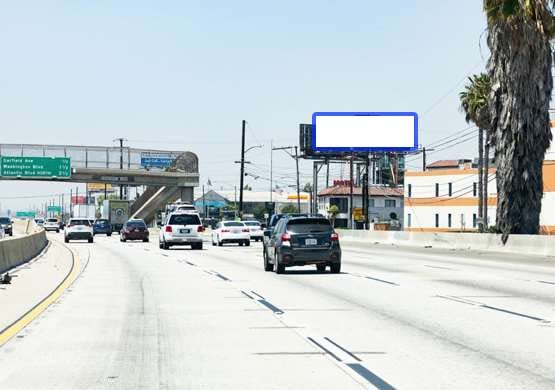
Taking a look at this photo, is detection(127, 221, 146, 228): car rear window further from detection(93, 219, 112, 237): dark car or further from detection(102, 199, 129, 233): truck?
detection(102, 199, 129, 233): truck

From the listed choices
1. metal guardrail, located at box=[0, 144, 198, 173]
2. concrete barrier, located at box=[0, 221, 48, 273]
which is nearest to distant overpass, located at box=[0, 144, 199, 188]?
metal guardrail, located at box=[0, 144, 198, 173]

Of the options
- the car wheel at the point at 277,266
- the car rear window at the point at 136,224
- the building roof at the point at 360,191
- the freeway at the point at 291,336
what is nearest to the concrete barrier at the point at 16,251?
the freeway at the point at 291,336

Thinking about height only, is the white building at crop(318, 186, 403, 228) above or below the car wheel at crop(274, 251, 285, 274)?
above

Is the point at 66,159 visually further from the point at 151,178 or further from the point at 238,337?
the point at 238,337

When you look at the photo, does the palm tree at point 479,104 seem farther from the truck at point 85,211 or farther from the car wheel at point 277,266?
the truck at point 85,211

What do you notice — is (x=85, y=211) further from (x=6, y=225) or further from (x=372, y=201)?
(x=6, y=225)

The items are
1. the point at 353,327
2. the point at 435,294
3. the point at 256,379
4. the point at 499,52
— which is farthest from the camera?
the point at 499,52

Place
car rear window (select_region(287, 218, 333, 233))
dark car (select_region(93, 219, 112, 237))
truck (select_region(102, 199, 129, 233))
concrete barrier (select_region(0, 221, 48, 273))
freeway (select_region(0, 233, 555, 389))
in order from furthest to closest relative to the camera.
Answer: truck (select_region(102, 199, 129, 233)) → dark car (select_region(93, 219, 112, 237)) → concrete barrier (select_region(0, 221, 48, 273)) → car rear window (select_region(287, 218, 333, 233)) → freeway (select_region(0, 233, 555, 389))

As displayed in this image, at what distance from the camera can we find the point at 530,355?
11.3 meters

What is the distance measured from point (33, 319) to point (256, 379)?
6.94 meters

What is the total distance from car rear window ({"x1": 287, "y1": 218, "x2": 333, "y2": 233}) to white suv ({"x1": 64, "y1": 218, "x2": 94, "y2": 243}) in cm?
3780

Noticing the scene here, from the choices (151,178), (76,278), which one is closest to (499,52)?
(76,278)

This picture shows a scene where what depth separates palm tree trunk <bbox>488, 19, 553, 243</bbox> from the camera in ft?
151

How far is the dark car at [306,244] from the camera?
90.8 feet
